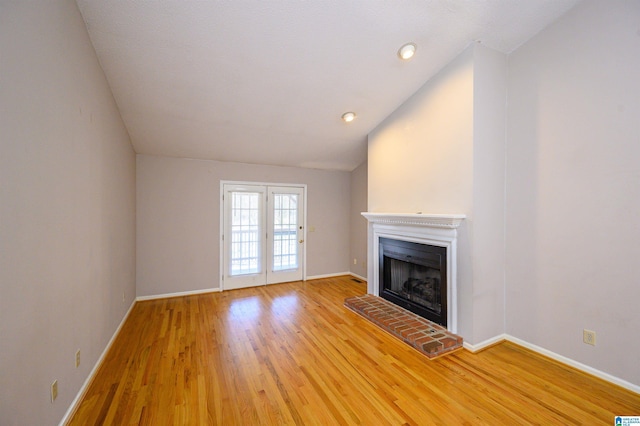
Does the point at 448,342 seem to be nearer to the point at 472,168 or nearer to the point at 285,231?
the point at 472,168

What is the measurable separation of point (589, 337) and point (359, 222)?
3.79 metres

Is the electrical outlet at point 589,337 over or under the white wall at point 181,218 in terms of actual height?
under

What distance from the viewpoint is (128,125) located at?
3.45 m

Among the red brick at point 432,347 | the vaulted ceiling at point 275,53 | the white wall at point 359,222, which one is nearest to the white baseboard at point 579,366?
the red brick at point 432,347

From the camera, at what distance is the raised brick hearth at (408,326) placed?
8.70ft

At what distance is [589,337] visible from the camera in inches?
91.0

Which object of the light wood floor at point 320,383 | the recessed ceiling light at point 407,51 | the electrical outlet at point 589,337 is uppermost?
the recessed ceiling light at point 407,51

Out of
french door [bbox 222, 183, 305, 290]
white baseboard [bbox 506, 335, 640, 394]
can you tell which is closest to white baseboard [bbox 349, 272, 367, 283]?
french door [bbox 222, 183, 305, 290]

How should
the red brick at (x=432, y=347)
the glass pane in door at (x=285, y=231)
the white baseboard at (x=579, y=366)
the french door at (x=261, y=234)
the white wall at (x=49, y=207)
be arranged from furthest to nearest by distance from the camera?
the glass pane in door at (x=285, y=231), the french door at (x=261, y=234), the red brick at (x=432, y=347), the white baseboard at (x=579, y=366), the white wall at (x=49, y=207)

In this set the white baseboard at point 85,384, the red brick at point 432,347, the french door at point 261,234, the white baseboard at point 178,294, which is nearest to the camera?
the white baseboard at point 85,384

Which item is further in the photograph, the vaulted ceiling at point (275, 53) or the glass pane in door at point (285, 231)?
the glass pane in door at point (285, 231)

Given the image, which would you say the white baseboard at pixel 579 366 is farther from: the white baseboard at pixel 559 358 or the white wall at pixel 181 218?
the white wall at pixel 181 218

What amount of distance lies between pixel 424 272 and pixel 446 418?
5.70 feet

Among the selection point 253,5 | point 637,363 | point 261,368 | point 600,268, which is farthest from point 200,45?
point 637,363
